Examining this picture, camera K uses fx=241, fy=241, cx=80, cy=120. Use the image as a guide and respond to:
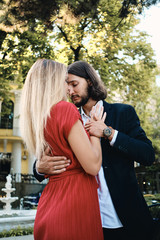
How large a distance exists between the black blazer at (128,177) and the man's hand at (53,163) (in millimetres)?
436

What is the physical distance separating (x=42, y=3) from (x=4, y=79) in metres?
7.31

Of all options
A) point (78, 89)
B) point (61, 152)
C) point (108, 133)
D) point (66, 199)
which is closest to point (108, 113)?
point (108, 133)

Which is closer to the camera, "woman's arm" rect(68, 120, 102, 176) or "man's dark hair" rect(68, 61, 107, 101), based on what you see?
"woman's arm" rect(68, 120, 102, 176)

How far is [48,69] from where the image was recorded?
6.24 ft

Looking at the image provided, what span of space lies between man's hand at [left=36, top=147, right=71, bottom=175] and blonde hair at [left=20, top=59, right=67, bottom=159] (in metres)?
0.06

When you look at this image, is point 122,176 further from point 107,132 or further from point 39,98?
point 39,98

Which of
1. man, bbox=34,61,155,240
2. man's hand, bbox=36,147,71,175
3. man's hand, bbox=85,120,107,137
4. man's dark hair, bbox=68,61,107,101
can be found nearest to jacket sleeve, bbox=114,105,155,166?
man, bbox=34,61,155,240

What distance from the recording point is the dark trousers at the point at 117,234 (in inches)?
75.7

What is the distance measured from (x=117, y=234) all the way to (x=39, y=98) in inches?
49.9

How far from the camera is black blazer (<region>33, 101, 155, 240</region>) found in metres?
1.95

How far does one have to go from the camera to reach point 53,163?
5.63 feet

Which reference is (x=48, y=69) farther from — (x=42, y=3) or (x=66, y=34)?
(x=66, y=34)

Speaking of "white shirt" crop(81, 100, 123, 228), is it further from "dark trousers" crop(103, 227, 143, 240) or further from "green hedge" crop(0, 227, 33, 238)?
"green hedge" crop(0, 227, 33, 238)

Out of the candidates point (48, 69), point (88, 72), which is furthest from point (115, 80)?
point (48, 69)
